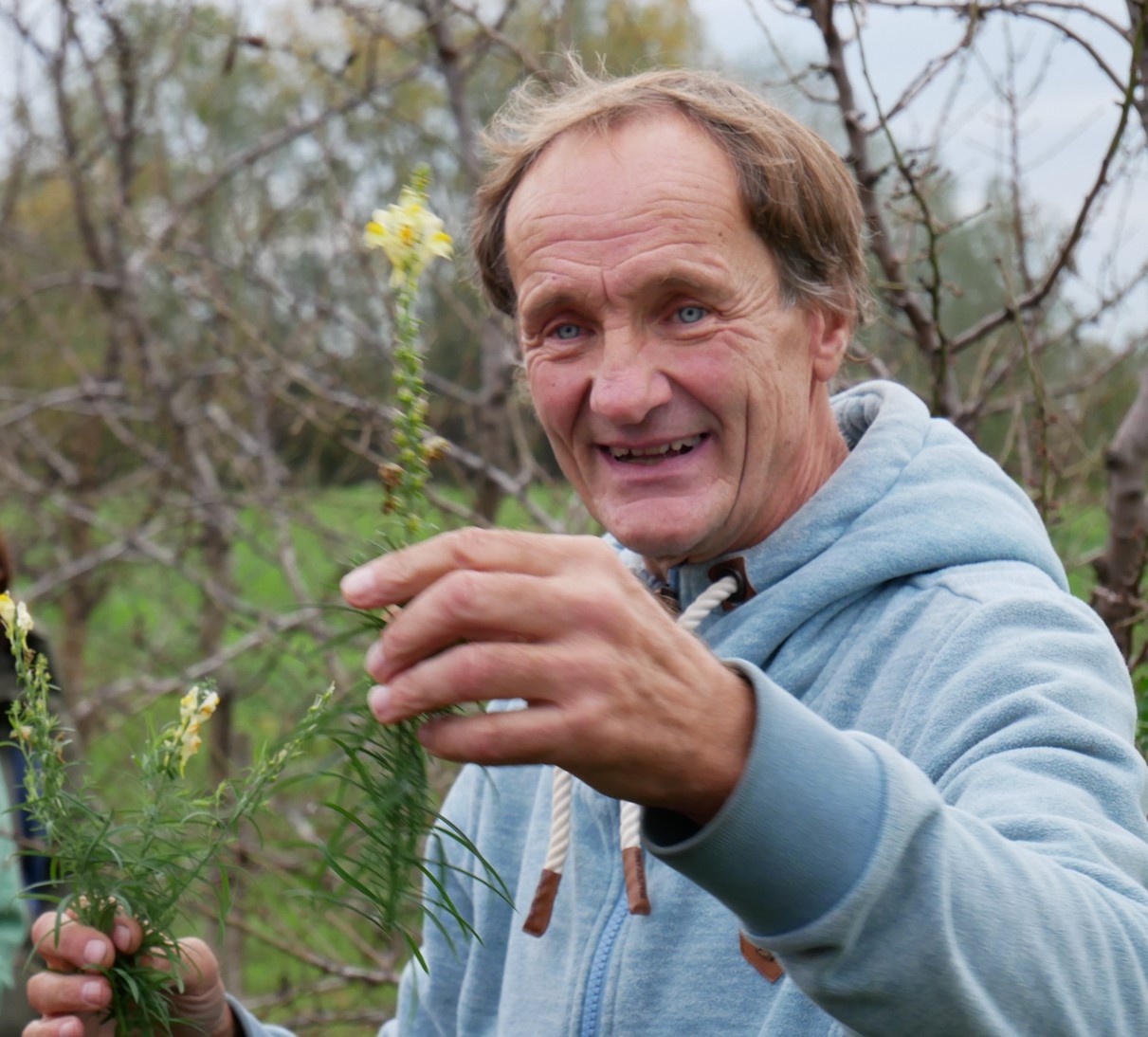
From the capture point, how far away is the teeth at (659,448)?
6.41 ft

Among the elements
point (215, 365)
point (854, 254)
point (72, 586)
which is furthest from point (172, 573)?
point (854, 254)

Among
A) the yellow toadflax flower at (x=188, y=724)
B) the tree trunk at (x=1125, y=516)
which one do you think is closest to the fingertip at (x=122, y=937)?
the yellow toadflax flower at (x=188, y=724)

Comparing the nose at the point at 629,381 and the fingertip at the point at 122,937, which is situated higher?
the nose at the point at 629,381

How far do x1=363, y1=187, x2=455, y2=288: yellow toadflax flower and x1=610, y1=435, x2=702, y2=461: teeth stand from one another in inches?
24.5

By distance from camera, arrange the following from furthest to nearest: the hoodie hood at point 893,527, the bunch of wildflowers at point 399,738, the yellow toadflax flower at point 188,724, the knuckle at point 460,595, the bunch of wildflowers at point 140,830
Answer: the hoodie hood at point 893,527 → the yellow toadflax flower at point 188,724 → the bunch of wildflowers at point 140,830 → the bunch of wildflowers at point 399,738 → the knuckle at point 460,595

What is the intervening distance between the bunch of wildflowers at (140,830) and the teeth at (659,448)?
68 centimetres

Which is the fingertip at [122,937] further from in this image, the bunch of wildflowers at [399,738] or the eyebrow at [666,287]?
the eyebrow at [666,287]

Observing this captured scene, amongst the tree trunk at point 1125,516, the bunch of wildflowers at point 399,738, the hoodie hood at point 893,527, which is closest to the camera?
the bunch of wildflowers at point 399,738

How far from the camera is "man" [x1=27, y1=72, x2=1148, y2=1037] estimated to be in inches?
44.5

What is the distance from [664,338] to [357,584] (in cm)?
91

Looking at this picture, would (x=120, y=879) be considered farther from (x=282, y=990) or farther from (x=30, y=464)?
(x=30, y=464)

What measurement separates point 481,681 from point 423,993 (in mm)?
1531

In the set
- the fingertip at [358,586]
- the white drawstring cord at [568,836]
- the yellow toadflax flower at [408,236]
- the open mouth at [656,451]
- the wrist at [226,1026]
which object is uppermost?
the yellow toadflax flower at [408,236]

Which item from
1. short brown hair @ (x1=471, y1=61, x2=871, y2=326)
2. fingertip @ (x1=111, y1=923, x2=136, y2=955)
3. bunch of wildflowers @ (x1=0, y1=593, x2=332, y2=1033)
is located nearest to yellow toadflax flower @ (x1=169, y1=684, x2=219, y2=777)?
bunch of wildflowers @ (x1=0, y1=593, x2=332, y2=1033)
